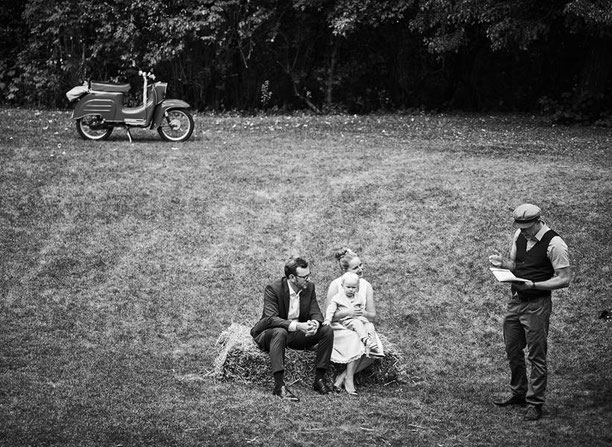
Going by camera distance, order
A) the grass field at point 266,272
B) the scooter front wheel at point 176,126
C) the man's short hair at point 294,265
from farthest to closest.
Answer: the scooter front wheel at point 176,126 → the man's short hair at point 294,265 → the grass field at point 266,272

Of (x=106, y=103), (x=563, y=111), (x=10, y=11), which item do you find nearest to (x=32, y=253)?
(x=106, y=103)

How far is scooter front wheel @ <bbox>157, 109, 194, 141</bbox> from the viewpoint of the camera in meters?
15.6

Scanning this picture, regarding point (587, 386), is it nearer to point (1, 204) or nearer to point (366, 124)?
point (1, 204)

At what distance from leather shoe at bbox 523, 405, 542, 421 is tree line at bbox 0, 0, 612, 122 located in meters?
13.9

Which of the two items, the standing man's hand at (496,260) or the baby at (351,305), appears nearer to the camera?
the standing man's hand at (496,260)

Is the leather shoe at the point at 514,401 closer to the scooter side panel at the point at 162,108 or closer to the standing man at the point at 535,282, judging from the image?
the standing man at the point at 535,282

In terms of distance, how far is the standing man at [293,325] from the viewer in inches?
303

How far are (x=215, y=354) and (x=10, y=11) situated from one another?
58.2 feet

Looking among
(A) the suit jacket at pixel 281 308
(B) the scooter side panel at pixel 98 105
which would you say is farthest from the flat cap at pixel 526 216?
(B) the scooter side panel at pixel 98 105

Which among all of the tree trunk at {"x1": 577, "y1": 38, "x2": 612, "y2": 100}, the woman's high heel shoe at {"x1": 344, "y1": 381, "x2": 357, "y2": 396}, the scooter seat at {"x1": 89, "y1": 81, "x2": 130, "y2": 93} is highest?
the tree trunk at {"x1": 577, "y1": 38, "x2": 612, "y2": 100}

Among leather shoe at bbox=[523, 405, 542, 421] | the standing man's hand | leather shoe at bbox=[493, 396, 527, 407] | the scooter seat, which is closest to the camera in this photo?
leather shoe at bbox=[523, 405, 542, 421]

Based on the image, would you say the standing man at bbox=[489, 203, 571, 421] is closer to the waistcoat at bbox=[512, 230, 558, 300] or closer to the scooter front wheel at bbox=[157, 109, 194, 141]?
the waistcoat at bbox=[512, 230, 558, 300]

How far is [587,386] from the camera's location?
7922mm

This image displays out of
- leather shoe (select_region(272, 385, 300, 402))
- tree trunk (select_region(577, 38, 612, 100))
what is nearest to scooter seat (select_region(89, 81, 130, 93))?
leather shoe (select_region(272, 385, 300, 402))
